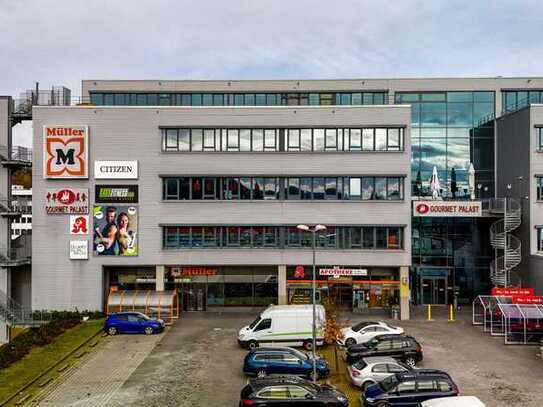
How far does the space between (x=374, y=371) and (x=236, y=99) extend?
112 ft

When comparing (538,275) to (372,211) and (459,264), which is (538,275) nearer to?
(459,264)

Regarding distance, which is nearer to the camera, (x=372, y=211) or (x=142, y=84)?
(x=372, y=211)

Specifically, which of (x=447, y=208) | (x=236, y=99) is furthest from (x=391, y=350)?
(x=236, y=99)

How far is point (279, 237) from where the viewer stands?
140ft

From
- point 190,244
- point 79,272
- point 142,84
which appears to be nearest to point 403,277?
point 190,244

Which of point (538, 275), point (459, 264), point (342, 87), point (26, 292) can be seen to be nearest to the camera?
point (538, 275)

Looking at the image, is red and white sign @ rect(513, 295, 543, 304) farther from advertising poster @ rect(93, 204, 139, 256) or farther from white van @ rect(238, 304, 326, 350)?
advertising poster @ rect(93, 204, 139, 256)

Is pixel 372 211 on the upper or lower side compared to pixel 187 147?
lower

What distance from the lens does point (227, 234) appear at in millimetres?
42750

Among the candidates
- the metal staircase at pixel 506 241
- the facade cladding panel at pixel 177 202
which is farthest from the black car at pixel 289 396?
the metal staircase at pixel 506 241

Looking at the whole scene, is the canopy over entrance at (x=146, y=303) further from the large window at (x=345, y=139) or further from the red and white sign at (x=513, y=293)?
the red and white sign at (x=513, y=293)

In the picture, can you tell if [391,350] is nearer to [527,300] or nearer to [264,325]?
[264,325]

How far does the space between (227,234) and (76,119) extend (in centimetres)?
1403

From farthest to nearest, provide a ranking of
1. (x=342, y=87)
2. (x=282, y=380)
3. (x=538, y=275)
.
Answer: (x=342, y=87), (x=538, y=275), (x=282, y=380)
